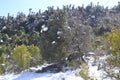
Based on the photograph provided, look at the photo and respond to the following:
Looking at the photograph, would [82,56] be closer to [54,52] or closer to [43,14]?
[54,52]

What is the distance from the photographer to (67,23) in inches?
1586

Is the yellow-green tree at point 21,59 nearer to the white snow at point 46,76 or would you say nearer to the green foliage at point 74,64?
the white snow at point 46,76

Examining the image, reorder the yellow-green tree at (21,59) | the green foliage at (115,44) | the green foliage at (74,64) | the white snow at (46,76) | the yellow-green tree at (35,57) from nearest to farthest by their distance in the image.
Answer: the green foliage at (115,44), the white snow at (46,76), the green foliage at (74,64), the yellow-green tree at (21,59), the yellow-green tree at (35,57)

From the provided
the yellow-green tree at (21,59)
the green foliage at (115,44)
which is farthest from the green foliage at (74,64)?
the green foliage at (115,44)

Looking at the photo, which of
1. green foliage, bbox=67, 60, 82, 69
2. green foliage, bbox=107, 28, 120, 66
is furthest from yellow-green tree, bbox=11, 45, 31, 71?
green foliage, bbox=107, 28, 120, 66

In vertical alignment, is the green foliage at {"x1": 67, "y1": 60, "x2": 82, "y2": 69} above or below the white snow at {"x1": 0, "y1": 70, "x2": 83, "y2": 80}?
above

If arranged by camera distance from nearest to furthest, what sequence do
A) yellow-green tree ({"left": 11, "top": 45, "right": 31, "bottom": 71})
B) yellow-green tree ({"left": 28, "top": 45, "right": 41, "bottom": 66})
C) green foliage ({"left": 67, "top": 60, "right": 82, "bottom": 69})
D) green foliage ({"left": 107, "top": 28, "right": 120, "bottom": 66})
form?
1. green foliage ({"left": 107, "top": 28, "right": 120, "bottom": 66})
2. green foliage ({"left": 67, "top": 60, "right": 82, "bottom": 69})
3. yellow-green tree ({"left": 11, "top": 45, "right": 31, "bottom": 71})
4. yellow-green tree ({"left": 28, "top": 45, "right": 41, "bottom": 66})

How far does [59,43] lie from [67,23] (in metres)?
3.22

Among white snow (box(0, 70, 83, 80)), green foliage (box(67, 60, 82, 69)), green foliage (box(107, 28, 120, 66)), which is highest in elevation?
green foliage (box(107, 28, 120, 66))

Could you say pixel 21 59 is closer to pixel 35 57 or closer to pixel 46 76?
pixel 35 57

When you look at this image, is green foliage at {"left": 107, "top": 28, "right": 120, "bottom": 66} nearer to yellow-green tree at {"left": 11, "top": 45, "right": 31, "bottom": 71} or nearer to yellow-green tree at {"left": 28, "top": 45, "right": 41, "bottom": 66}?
yellow-green tree at {"left": 11, "top": 45, "right": 31, "bottom": 71}

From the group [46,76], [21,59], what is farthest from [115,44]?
[21,59]

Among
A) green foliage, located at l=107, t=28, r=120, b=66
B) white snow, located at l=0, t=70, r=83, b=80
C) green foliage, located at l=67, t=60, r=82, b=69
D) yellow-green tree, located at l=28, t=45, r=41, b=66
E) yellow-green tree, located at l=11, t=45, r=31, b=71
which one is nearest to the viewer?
green foliage, located at l=107, t=28, r=120, b=66

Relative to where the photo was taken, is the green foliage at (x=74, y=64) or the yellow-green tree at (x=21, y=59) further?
the yellow-green tree at (x=21, y=59)
